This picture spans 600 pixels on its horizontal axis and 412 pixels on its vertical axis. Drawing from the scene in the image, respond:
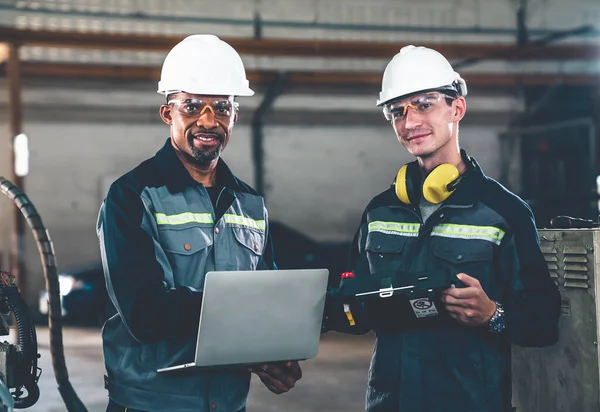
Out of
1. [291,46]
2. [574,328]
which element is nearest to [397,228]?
[574,328]

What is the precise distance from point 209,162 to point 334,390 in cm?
386

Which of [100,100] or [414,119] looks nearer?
[414,119]

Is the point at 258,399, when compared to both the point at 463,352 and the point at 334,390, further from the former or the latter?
the point at 463,352

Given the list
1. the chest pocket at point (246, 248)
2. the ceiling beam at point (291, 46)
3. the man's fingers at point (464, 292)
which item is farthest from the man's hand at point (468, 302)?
the ceiling beam at point (291, 46)

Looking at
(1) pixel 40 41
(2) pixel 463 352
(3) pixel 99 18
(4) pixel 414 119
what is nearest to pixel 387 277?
(2) pixel 463 352

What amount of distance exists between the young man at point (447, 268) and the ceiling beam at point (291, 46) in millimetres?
7695

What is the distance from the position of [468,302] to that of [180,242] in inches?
31.1

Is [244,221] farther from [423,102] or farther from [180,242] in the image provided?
[423,102]

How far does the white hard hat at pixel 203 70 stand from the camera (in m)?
2.31

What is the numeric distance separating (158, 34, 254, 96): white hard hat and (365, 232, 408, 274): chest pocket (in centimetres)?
60

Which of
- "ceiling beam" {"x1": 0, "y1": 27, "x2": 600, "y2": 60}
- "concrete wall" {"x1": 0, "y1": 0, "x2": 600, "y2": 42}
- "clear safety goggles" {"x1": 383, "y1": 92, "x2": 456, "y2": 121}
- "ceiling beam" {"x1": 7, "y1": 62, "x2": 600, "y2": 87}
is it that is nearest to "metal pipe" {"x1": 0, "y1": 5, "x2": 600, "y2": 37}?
"concrete wall" {"x1": 0, "y1": 0, "x2": 600, "y2": 42}

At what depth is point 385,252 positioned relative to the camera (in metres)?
2.40

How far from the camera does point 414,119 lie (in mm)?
2383

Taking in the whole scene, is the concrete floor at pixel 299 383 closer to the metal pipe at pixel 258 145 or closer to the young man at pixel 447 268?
the young man at pixel 447 268
